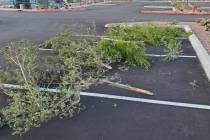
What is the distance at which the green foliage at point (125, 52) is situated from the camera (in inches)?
327

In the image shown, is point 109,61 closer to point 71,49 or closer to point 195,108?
point 71,49

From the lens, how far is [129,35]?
403 inches

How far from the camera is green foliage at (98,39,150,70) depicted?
830cm

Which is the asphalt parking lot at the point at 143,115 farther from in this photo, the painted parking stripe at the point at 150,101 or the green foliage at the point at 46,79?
the green foliage at the point at 46,79

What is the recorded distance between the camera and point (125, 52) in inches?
331

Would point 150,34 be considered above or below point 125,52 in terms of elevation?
above

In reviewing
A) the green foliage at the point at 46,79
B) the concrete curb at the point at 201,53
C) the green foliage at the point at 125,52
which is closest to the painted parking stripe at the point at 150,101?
the green foliage at the point at 46,79

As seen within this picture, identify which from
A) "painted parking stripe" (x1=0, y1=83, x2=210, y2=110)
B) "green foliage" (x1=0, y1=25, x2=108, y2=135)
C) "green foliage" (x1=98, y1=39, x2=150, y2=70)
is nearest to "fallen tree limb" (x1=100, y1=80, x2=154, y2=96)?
"painted parking stripe" (x1=0, y1=83, x2=210, y2=110)

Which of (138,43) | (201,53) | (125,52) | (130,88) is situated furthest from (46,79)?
(201,53)

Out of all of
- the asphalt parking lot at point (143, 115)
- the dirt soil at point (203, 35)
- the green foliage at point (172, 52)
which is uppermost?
the dirt soil at point (203, 35)

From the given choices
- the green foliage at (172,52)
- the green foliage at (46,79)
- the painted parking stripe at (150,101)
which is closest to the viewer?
the green foliage at (46,79)

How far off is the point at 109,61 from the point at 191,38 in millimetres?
4436

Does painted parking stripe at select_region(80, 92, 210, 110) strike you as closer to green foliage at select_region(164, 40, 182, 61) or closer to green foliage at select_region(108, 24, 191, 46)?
green foliage at select_region(164, 40, 182, 61)

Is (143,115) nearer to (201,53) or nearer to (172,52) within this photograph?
(172,52)
